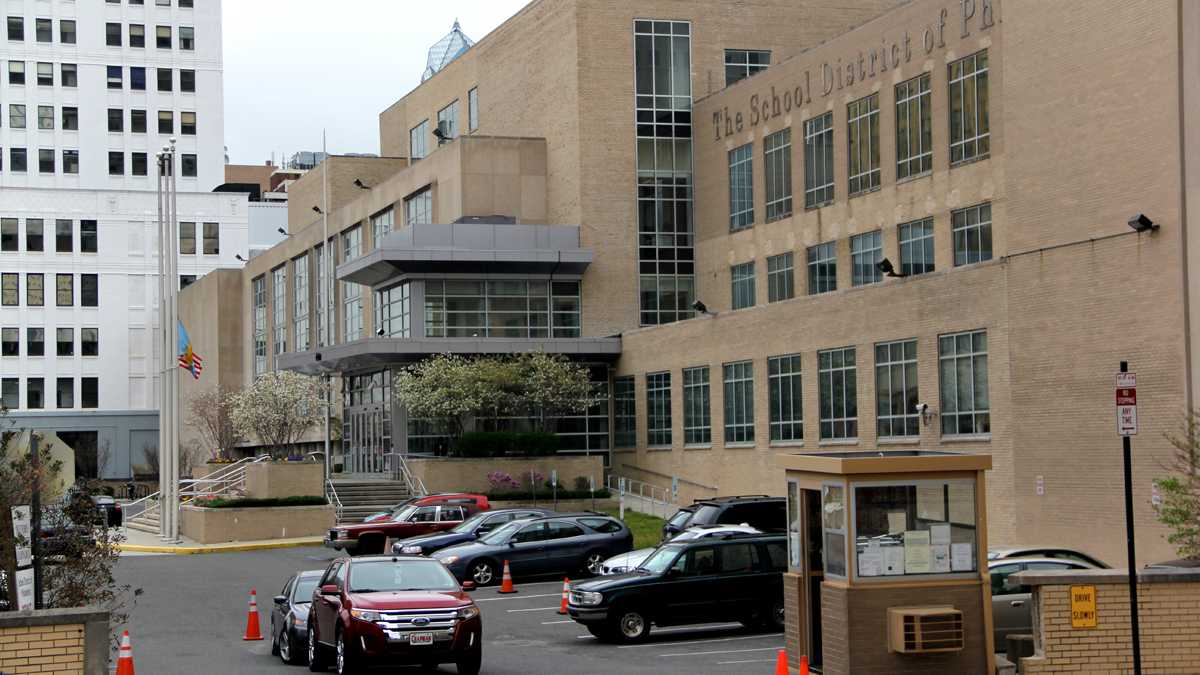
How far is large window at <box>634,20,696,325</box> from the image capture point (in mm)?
59469

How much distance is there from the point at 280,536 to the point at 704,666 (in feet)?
103

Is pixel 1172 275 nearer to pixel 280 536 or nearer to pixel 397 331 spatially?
pixel 280 536

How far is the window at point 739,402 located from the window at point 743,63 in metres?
14.4

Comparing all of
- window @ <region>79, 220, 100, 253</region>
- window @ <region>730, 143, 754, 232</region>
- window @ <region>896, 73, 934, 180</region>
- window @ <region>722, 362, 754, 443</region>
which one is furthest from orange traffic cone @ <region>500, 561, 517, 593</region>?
window @ <region>79, 220, 100, 253</region>

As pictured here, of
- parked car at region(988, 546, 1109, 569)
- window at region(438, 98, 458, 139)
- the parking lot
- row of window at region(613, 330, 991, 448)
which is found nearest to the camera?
the parking lot

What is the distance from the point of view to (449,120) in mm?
74375

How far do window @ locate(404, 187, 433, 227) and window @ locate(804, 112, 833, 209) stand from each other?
1918cm

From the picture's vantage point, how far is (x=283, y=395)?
62062 mm

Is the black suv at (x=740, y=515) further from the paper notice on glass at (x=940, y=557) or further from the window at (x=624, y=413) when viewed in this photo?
the window at (x=624, y=413)

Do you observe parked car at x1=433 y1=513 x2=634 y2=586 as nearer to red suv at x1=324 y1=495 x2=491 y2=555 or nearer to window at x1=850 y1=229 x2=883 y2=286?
red suv at x1=324 y1=495 x2=491 y2=555

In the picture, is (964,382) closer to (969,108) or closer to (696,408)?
(969,108)

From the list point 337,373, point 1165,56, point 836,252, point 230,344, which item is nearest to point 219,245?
point 230,344

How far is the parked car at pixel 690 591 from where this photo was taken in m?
24.3

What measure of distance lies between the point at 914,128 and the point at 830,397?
27.7 ft
